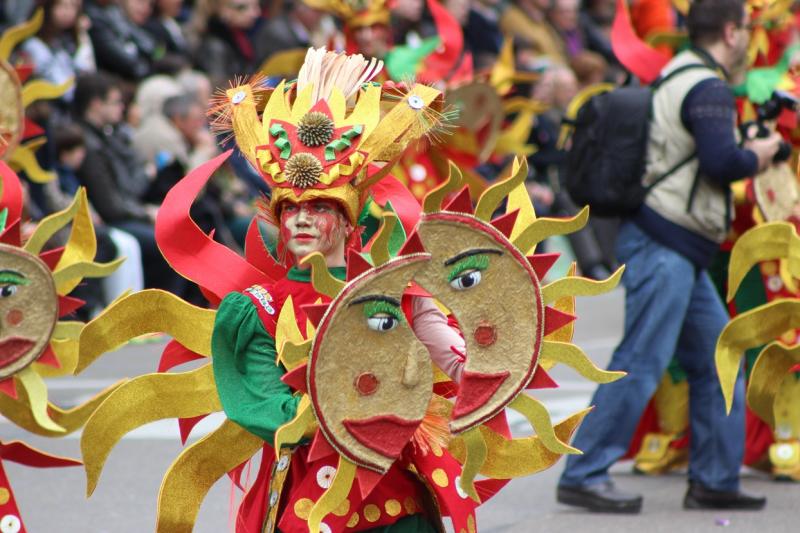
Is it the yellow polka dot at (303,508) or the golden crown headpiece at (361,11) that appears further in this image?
the golden crown headpiece at (361,11)

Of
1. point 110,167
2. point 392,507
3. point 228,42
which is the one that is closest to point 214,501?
point 392,507

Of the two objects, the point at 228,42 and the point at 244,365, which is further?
the point at 228,42

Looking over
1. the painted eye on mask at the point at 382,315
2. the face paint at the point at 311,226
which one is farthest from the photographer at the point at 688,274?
the painted eye on mask at the point at 382,315

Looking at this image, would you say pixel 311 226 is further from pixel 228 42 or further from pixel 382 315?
pixel 228 42

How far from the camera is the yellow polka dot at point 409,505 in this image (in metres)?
Result: 4.34

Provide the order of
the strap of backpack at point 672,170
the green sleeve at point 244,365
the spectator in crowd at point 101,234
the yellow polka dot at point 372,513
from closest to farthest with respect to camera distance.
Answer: the green sleeve at point 244,365, the yellow polka dot at point 372,513, the strap of backpack at point 672,170, the spectator in crowd at point 101,234

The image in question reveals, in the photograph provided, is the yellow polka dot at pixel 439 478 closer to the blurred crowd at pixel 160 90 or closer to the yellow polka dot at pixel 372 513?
the yellow polka dot at pixel 372 513

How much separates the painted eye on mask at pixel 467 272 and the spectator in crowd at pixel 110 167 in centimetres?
740

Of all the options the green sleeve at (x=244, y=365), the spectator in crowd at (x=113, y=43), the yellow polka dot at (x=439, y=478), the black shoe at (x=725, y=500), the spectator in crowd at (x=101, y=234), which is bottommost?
the spectator in crowd at (x=101, y=234)

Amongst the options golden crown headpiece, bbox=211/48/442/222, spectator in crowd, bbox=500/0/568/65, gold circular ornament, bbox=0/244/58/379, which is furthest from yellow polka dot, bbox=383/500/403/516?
spectator in crowd, bbox=500/0/568/65

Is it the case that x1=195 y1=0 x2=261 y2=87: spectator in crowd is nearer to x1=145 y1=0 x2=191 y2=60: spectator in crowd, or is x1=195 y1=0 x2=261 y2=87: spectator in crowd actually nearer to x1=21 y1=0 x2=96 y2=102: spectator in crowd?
x1=145 y1=0 x2=191 y2=60: spectator in crowd

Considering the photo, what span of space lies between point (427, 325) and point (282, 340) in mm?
414

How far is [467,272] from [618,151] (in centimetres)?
279

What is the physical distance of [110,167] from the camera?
36.8ft
